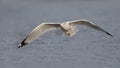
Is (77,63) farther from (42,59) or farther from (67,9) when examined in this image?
(67,9)

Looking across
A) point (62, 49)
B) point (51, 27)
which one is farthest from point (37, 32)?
point (62, 49)

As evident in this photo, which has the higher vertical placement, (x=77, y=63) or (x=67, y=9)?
(x=77, y=63)

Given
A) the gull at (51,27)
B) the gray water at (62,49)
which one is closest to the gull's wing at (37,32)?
the gull at (51,27)

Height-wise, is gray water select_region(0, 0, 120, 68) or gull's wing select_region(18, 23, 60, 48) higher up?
gull's wing select_region(18, 23, 60, 48)

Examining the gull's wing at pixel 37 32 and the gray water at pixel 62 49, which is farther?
the gray water at pixel 62 49

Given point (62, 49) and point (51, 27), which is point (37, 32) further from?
point (62, 49)

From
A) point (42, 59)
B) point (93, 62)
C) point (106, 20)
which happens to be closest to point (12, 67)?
point (42, 59)

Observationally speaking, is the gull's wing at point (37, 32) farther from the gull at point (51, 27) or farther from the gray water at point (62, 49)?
the gray water at point (62, 49)

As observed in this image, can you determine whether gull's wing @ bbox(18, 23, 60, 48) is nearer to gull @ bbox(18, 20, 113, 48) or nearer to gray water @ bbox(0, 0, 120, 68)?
gull @ bbox(18, 20, 113, 48)

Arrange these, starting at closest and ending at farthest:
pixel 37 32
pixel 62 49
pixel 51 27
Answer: pixel 37 32 < pixel 51 27 < pixel 62 49

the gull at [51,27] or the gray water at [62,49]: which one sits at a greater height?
the gull at [51,27]

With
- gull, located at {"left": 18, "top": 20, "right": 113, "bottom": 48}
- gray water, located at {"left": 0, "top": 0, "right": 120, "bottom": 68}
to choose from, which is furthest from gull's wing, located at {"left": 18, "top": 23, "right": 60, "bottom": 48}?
gray water, located at {"left": 0, "top": 0, "right": 120, "bottom": 68}
